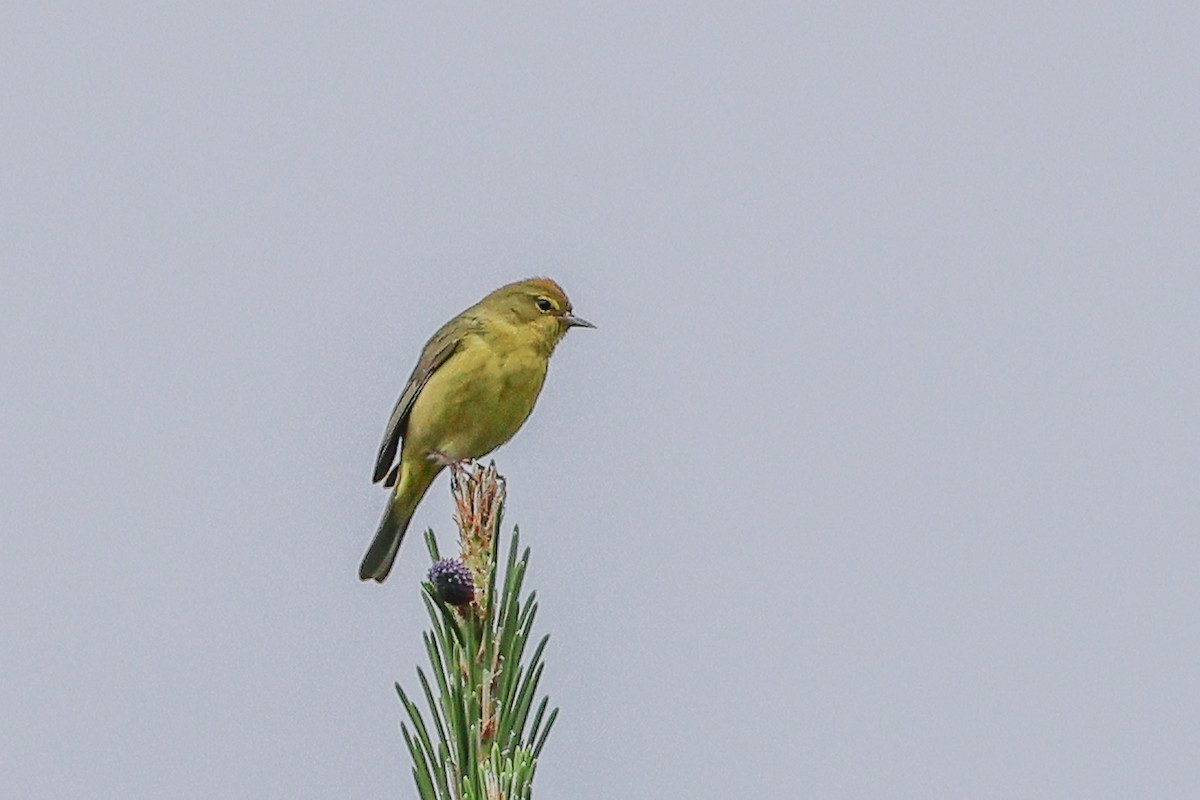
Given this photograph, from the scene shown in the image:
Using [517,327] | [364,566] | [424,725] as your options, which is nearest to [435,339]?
[517,327]

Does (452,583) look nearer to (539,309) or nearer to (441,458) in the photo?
(441,458)

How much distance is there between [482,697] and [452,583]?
8.4 inches

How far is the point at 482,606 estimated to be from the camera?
301 centimetres

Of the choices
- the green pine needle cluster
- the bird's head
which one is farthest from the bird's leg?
the green pine needle cluster

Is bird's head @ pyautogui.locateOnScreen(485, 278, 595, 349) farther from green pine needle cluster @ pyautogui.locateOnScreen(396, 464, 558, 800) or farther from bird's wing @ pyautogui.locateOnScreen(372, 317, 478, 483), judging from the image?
green pine needle cluster @ pyautogui.locateOnScreen(396, 464, 558, 800)

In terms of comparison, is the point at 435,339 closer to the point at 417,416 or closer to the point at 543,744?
the point at 417,416

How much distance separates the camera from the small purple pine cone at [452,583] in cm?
294

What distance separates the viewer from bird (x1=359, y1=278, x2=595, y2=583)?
6836 mm

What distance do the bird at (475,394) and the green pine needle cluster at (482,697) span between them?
12.0 feet

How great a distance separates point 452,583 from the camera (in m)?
2.93

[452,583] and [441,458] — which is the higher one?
[441,458]

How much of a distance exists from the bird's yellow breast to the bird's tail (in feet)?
0.50

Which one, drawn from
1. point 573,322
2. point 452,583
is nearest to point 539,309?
point 573,322

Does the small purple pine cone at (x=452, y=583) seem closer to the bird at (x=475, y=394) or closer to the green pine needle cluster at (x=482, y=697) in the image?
the green pine needle cluster at (x=482, y=697)
